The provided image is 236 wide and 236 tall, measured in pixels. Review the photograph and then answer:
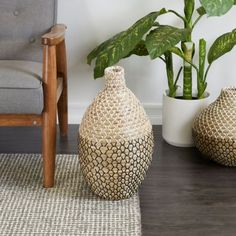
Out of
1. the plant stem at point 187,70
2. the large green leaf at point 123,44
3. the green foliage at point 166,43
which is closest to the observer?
the green foliage at point 166,43

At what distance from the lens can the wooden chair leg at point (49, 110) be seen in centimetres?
175

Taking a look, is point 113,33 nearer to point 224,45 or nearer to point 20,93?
point 224,45

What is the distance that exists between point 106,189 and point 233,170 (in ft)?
1.98

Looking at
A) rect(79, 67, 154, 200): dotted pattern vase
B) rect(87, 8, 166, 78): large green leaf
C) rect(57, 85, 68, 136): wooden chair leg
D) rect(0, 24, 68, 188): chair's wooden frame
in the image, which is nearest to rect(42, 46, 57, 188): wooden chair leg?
rect(0, 24, 68, 188): chair's wooden frame

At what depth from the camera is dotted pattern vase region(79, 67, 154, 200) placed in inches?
65.4

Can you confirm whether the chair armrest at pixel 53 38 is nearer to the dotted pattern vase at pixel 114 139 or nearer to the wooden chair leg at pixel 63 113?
the dotted pattern vase at pixel 114 139

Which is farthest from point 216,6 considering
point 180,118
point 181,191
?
point 181,191

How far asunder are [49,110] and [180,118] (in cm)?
69

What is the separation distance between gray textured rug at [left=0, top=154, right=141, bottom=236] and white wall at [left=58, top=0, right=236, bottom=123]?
62 cm

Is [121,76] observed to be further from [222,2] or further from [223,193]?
[223,193]

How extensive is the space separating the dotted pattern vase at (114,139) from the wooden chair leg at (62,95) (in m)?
0.58

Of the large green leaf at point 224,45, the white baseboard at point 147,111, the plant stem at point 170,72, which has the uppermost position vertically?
the large green leaf at point 224,45

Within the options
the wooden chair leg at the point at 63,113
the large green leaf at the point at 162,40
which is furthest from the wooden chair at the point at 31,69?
the large green leaf at the point at 162,40

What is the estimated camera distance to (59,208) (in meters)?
1.71
